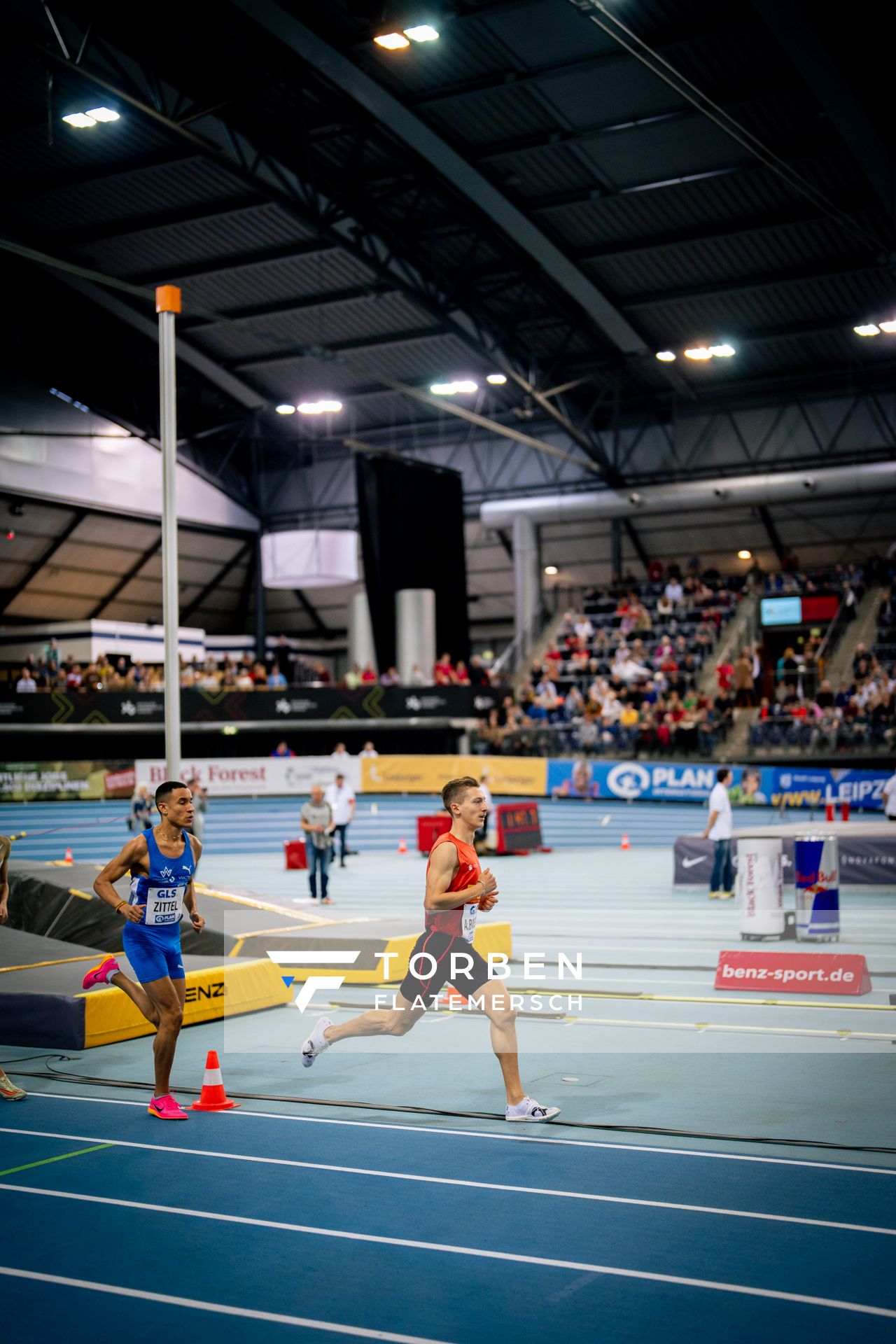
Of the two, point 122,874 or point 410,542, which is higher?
point 410,542

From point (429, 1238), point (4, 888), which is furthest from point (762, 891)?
point (429, 1238)

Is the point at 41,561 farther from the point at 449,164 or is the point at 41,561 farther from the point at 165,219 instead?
the point at 449,164

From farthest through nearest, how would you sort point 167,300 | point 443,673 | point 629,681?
point 629,681, point 443,673, point 167,300

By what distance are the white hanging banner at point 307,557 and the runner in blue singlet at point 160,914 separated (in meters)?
26.5

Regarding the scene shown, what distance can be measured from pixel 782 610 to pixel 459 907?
113 ft

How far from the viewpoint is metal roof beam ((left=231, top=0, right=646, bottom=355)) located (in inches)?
838

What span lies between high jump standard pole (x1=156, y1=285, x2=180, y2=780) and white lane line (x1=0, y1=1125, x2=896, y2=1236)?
4824 millimetres

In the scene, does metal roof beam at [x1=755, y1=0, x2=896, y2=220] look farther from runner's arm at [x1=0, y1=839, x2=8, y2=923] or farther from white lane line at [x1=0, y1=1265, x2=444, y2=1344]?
white lane line at [x1=0, y1=1265, x2=444, y2=1344]

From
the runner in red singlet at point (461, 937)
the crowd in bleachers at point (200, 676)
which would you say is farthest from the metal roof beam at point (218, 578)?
the runner in red singlet at point (461, 937)

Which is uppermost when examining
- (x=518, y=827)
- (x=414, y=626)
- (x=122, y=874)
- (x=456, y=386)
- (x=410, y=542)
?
(x=456, y=386)

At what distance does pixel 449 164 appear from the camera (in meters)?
25.5

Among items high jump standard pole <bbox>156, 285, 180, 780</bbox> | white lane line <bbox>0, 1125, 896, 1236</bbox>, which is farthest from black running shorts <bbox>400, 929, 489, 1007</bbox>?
high jump standard pole <bbox>156, 285, 180, 780</bbox>

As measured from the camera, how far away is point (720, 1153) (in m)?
6.55

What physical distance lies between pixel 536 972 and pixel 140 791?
15.0m
